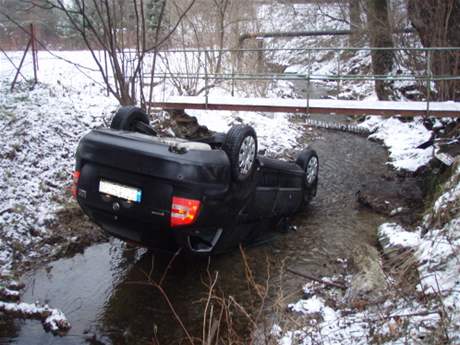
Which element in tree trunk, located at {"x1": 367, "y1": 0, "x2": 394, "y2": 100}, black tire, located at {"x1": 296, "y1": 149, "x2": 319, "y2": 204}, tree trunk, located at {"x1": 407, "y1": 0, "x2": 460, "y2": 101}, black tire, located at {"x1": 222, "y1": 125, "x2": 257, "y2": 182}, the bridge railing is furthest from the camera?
tree trunk, located at {"x1": 367, "y1": 0, "x2": 394, "y2": 100}

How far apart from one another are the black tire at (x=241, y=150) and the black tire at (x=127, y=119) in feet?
4.28

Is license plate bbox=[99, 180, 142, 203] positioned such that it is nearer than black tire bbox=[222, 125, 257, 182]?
Yes

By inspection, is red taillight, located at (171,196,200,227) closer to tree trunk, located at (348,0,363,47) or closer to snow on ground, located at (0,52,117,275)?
snow on ground, located at (0,52,117,275)

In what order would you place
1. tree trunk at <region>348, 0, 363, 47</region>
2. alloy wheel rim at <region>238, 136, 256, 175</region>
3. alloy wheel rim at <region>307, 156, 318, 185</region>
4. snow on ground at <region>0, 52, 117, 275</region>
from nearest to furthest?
alloy wheel rim at <region>238, 136, 256, 175</region> < snow on ground at <region>0, 52, 117, 275</region> < alloy wheel rim at <region>307, 156, 318, 185</region> < tree trunk at <region>348, 0, 363, 47</region>

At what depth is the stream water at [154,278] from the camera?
14.7 feet

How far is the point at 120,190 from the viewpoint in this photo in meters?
4.55

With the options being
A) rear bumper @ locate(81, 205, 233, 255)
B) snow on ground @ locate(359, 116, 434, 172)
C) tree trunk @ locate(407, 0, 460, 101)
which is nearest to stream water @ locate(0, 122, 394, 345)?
rear bumper @ locate(81, 205, 233, 255)

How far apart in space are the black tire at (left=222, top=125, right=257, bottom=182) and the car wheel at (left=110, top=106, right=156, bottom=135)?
1.29 meters

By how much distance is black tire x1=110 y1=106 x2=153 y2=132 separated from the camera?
551 centimetres

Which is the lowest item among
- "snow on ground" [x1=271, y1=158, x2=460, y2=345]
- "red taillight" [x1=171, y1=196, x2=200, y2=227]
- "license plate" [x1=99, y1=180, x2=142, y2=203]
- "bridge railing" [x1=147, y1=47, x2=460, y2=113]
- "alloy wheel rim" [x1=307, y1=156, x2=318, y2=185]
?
"snow on ground" [x1=271, y1=158, x2=460, y2=345]

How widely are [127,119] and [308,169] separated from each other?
3.18 metres

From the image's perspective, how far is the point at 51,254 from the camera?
5.99 meters

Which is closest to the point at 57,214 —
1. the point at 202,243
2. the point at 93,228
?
the point at 93,228

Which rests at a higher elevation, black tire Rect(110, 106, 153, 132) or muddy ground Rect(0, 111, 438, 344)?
black tire Rect(110, 106, 153, 132)
